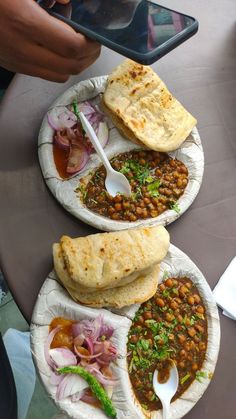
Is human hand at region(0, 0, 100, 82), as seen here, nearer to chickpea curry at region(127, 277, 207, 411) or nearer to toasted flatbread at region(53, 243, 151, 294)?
toasted flatbread at region(53, 243, 151, 294)

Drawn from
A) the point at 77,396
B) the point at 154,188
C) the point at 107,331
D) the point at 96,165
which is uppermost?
the point at 96,165

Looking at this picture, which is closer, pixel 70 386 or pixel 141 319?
pixel 70 386

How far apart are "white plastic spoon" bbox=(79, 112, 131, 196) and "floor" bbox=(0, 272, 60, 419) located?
3.37ft

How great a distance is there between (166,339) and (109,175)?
608 mm

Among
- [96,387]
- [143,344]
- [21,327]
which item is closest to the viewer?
[96,387]

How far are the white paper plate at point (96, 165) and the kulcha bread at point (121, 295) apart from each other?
8.3 inches

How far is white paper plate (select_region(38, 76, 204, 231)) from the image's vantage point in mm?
1824

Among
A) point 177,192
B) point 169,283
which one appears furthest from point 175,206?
point 169,283

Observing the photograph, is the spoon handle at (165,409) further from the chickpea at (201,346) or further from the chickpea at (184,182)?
the chickpea at (184,182)

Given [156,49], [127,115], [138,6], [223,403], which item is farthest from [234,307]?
[138,6]

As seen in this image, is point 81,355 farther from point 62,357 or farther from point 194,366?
point 194,366

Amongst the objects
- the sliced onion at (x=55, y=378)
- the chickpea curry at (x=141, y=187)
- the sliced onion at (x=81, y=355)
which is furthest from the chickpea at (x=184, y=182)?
the sliced onion at (x=55, y=378)

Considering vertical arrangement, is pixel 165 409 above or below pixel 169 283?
below

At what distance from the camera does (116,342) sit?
1688 mm
